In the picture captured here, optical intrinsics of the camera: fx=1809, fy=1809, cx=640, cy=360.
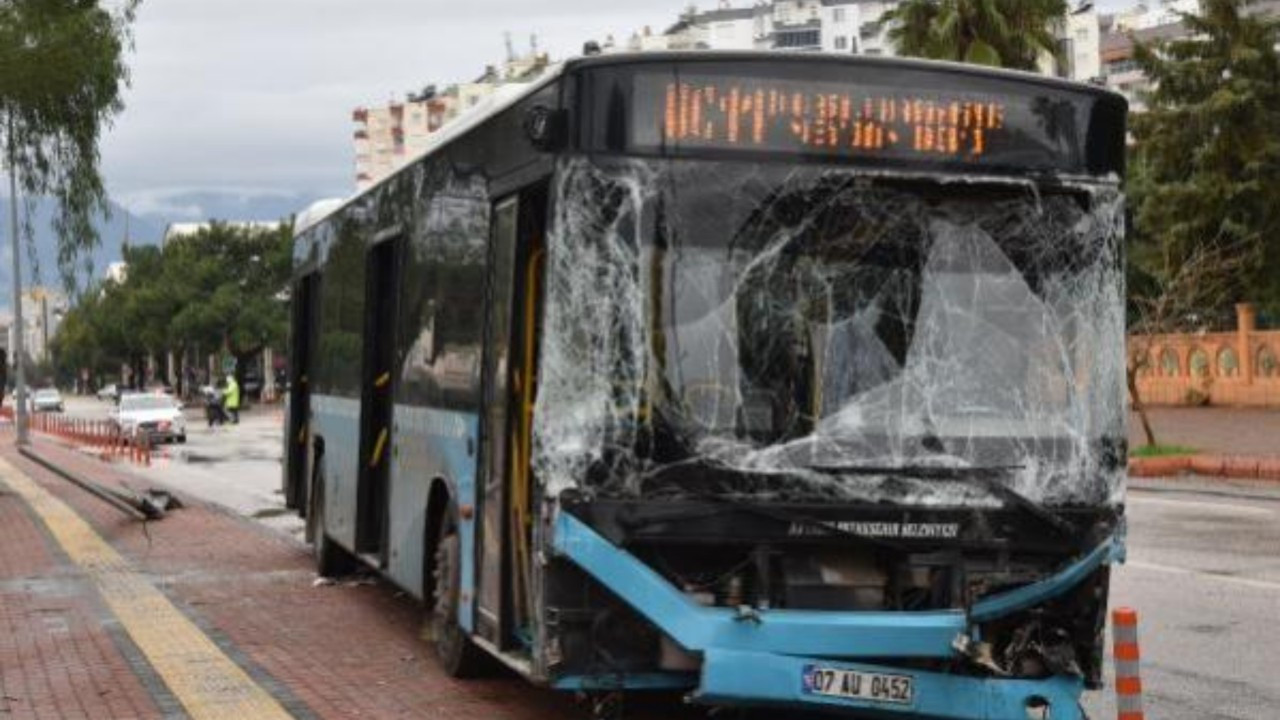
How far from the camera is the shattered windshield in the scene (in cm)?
686

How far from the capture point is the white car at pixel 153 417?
45.7m

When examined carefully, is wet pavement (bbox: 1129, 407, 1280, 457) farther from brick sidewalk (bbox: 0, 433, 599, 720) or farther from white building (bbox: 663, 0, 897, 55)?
white building (bbox: 663, 0, 897, 55)

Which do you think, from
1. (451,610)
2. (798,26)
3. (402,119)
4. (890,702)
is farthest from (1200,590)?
(402,119)

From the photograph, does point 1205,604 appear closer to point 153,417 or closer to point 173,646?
point 173,646

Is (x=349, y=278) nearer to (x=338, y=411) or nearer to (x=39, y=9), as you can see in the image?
(x=338, y=411)

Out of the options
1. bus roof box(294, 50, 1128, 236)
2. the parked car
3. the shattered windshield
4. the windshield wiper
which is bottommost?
the parked car

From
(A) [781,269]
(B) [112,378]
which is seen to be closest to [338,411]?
(A) [781,269]

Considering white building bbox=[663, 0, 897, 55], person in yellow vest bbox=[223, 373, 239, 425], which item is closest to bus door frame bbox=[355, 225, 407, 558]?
person in yellow vest bbox=[223, 373, 239, 425]

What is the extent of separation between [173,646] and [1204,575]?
7451 mm

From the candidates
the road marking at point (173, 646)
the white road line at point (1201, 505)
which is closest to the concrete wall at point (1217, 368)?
the white road line at point (1201, 505)

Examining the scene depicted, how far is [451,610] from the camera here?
9.05m

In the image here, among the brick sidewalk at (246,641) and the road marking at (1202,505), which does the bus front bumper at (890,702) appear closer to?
the brick sidewalk at (246,641)

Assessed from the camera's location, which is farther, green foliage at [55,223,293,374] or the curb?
green foliage at [55,223,293,374]

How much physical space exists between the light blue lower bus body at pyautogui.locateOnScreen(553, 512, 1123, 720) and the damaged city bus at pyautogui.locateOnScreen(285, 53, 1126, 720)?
0.01m
